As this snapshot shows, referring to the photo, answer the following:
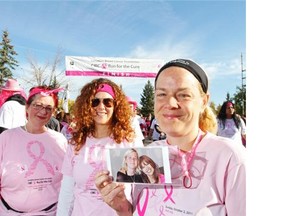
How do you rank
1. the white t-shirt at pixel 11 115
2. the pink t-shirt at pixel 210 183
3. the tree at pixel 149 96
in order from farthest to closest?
the white t-shirt at pixel 11 115
the tree at pixel 149 96
the pink t-shirt at pixel 210 183

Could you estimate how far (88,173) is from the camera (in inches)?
55.3

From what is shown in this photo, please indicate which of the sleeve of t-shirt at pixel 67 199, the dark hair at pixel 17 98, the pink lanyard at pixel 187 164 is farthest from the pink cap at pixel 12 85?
the pink lanyard at pixel 187 164

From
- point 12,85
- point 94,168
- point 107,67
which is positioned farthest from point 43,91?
point 107,67

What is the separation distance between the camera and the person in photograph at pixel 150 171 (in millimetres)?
782

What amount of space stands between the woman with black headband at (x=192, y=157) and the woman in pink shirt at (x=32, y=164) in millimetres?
854

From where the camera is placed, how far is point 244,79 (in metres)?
0.72

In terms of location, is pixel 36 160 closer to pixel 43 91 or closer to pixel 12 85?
pixel 43 91

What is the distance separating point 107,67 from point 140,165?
671cm

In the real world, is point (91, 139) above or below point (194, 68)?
below

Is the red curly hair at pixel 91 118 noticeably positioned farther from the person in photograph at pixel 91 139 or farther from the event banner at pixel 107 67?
the event banner at pixel 107 67

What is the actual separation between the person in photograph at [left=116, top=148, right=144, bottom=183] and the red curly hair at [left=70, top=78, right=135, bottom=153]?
2.00 ft

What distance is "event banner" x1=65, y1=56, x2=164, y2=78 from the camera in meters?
7.09
